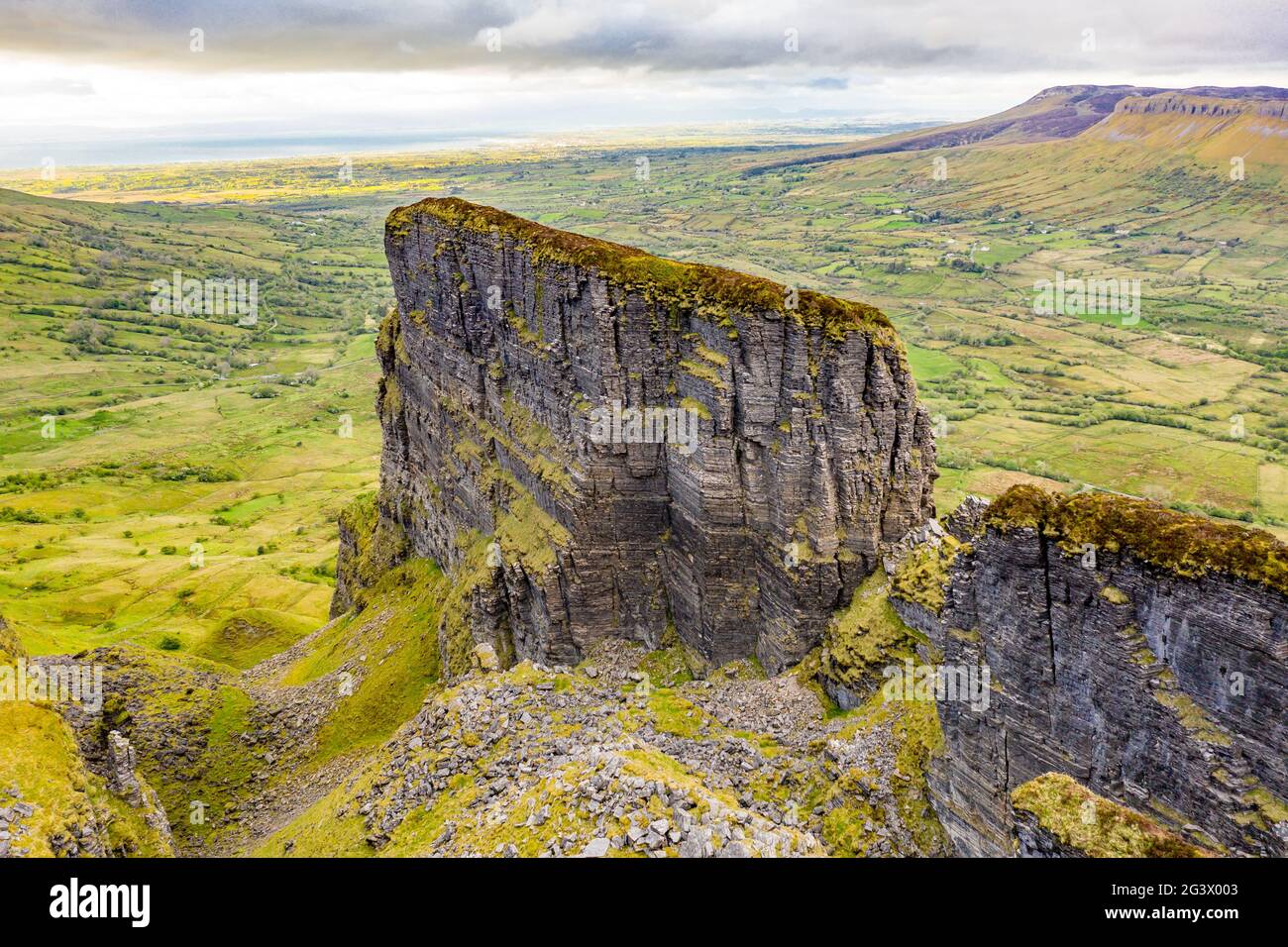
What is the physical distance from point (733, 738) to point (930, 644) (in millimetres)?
10571

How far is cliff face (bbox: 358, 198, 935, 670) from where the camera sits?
135ft

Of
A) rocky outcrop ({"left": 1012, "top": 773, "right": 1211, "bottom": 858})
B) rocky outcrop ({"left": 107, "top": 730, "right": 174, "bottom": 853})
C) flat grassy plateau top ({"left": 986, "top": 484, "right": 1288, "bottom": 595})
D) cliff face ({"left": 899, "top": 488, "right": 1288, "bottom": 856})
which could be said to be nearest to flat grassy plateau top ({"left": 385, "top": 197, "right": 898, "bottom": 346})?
flat grassy plateau top ({"left": 986, "top": 484, "right": 1288, "bottom": 595})

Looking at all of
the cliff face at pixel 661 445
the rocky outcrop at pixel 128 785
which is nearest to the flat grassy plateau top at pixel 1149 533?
the cliff face at pixel 661 445

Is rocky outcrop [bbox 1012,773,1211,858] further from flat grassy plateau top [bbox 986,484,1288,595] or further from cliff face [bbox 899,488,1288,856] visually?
flat grassy plateau top [bbox 986,484,1288,595]

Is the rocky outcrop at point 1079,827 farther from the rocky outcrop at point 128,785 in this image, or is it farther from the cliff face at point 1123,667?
the rocky outcrop at point 128,785

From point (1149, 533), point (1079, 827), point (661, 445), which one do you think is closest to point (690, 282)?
point (661, 445)

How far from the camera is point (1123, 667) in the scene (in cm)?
2414

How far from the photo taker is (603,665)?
5203 centimetres

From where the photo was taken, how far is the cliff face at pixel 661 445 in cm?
4125

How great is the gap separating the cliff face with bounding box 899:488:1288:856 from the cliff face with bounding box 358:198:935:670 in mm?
13827

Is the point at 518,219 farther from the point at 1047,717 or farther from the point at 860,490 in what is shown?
the point at 1047,717

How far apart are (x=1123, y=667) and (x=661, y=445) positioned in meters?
28.8

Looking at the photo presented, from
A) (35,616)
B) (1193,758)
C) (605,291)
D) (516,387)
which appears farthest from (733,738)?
(35,616)

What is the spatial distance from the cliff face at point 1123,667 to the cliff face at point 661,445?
1383cm
